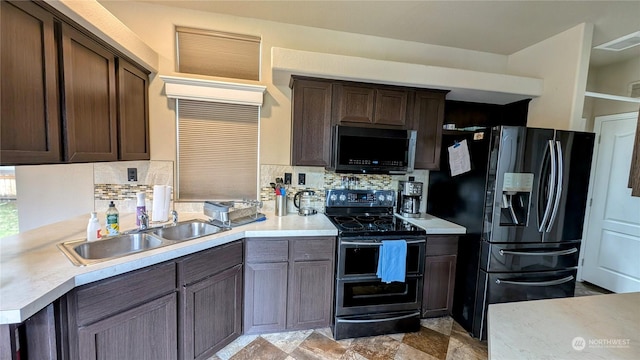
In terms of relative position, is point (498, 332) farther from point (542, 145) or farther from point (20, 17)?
point (20, 17)

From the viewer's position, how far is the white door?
9.45 feet

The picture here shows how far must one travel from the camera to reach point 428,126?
2627mm

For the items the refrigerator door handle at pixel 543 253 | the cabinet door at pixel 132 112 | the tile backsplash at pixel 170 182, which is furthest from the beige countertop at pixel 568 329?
the cabinet door at pixel 132 112

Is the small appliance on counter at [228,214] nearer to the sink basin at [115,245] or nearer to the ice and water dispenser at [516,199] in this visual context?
the sink basin at [115,245]

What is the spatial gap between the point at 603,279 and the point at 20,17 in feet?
18.2

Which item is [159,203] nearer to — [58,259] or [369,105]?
[58,259]

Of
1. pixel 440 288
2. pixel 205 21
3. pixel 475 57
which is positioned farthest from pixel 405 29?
pixel 440 288

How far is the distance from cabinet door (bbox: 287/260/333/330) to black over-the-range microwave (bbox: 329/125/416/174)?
2.92 feet

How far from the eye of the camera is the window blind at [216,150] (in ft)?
8.26

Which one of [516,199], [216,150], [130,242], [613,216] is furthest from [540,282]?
[130,242]

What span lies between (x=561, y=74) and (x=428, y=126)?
4.21ft

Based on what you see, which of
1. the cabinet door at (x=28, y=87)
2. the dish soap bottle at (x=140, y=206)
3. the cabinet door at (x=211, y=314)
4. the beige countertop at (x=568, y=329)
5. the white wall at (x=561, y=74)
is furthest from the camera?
the white wall at (x=561, y=74)

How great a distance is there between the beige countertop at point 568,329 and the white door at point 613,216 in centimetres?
267

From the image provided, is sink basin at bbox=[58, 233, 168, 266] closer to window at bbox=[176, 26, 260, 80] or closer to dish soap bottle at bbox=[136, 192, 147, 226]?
dish soap bottle at bbox=[136, 192, 147, 226]
